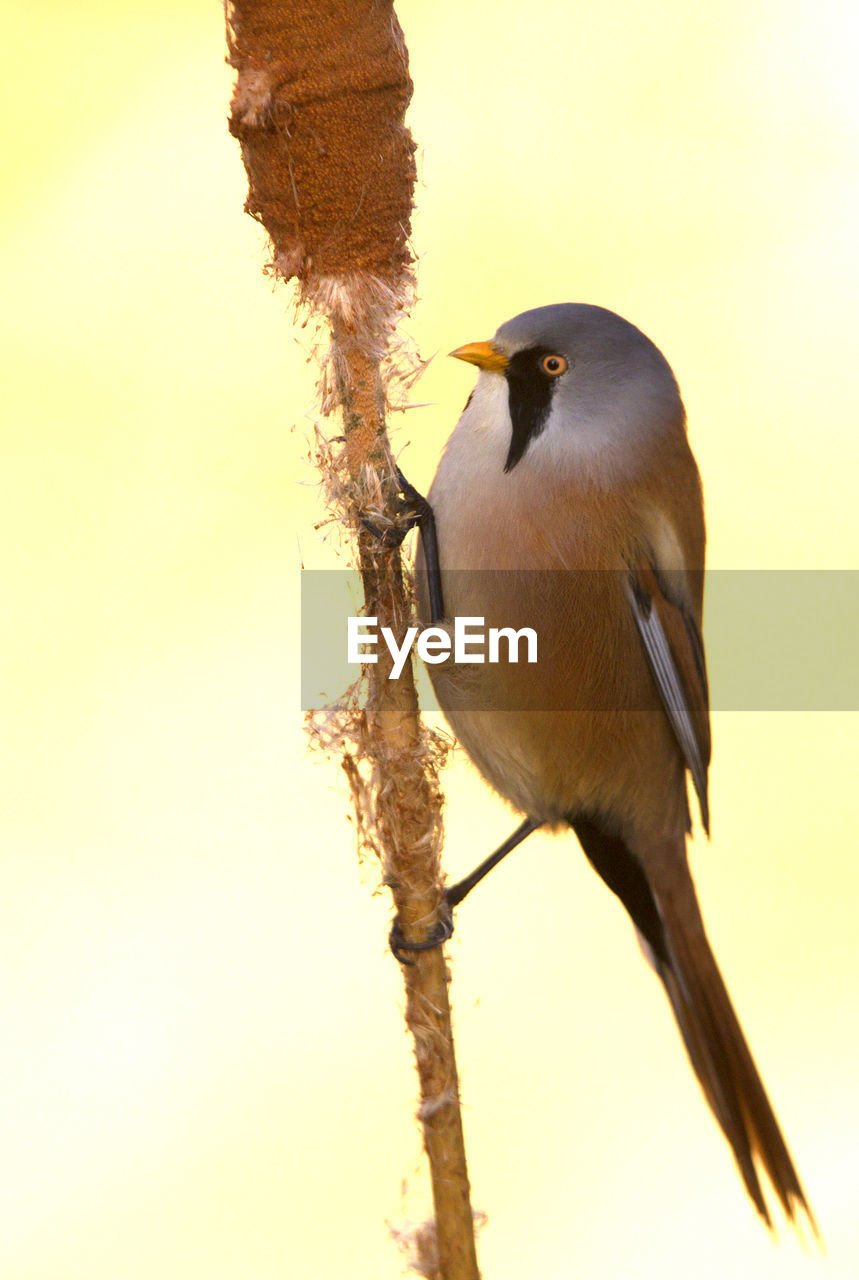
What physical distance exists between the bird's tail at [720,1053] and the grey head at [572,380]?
1.38ft

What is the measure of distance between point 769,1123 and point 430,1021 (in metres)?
0.33

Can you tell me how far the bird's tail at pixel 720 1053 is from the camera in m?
1.00

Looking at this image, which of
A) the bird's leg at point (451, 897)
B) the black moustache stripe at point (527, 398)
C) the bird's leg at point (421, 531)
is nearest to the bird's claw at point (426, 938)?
the bird's leg at point (451, 897)

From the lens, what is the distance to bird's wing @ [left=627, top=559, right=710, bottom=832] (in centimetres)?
102

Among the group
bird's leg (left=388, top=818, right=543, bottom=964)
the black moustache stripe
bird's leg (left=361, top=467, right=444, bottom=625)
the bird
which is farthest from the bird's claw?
the black moustache stripe

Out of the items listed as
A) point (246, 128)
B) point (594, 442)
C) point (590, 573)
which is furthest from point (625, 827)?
point (246, 128)

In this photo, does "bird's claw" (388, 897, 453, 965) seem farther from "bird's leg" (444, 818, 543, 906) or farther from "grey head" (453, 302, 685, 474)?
"grey head" (453, 302, 685, 474)

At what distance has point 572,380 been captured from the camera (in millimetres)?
962

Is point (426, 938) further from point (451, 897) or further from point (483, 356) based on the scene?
point (483, 356)

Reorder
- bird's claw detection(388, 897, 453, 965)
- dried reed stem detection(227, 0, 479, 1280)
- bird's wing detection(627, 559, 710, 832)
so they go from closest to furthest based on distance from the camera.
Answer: dried reed stem detection(227, 0, 479, 1280)
bird's claw detection(388, 897, 453, 965)
bird's wing detection(627, 559, 710, 832)

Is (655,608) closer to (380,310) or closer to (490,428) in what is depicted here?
(490,428)

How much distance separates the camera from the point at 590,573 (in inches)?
39.0

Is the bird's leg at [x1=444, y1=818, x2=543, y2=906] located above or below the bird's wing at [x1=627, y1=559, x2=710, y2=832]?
below

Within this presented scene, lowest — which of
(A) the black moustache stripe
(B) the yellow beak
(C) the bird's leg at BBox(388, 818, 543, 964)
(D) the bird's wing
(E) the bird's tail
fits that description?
(E) the bird's tail
